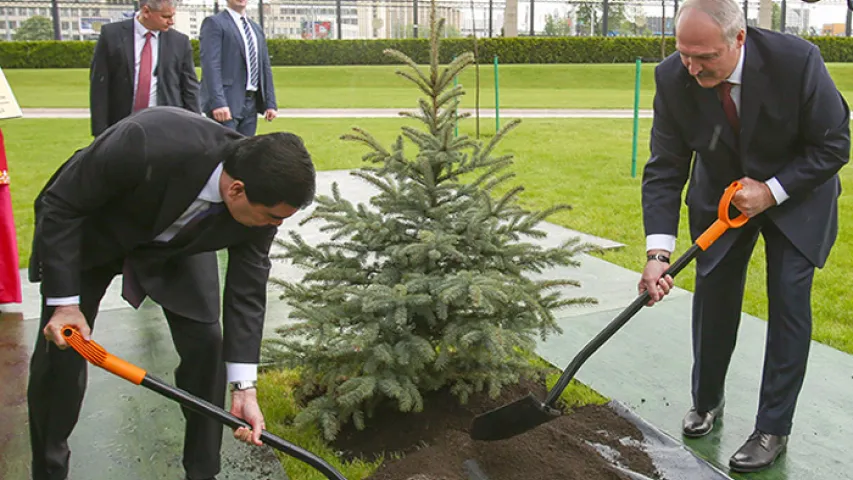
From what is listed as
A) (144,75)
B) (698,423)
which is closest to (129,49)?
(144,75)

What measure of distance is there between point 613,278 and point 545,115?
1410 cm

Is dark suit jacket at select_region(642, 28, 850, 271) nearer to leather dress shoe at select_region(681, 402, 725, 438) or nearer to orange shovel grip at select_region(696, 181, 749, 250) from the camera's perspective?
orange shovel grip at select_region(696, 181, 749, 250)

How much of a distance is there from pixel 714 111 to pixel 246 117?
193 inches

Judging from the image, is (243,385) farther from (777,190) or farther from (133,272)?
(777,190)

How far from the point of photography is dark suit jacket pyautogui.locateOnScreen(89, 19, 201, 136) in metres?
5.85

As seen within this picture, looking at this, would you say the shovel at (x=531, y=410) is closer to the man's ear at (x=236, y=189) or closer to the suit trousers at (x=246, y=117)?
the man's ear at (x=236, y=189)

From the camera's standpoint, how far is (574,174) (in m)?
11.1

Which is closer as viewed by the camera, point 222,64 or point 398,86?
point 222,64

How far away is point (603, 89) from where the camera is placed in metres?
28.6

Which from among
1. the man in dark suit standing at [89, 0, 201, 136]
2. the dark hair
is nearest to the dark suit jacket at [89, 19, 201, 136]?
the man in dark suit standing at [89, 0, 201, 136]

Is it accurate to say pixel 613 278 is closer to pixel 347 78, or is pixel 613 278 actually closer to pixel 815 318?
pixel 815 318

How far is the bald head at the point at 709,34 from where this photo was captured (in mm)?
2846

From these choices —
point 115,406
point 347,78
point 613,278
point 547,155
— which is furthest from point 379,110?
point 115,406

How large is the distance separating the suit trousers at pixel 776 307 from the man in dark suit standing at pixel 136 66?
410 cm
